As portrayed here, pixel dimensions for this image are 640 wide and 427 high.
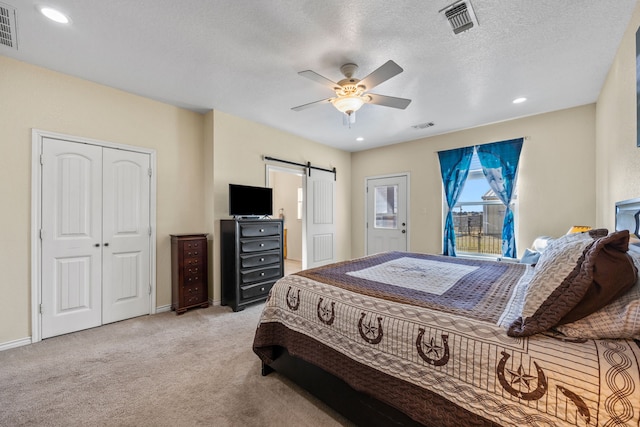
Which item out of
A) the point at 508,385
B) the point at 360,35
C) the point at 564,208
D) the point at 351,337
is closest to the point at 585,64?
the point at 564,208

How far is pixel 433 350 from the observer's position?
1.19m

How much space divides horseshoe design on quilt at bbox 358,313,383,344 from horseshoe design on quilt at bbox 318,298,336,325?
0.63 feet

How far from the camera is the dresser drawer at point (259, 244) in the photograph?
3.43 m

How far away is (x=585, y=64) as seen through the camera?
2447mm

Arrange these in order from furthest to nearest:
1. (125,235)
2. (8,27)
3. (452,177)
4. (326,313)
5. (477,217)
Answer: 1. (452,177)
2. (477,217)
3. (125,235)
4. (8,27)
5. (326,313)

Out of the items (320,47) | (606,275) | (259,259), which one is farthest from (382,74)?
(259,259)

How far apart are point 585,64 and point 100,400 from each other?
4.82 meters

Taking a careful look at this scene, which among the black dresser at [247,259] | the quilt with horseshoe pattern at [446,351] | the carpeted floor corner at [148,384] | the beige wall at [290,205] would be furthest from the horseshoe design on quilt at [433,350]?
the beige wall at [290,205]

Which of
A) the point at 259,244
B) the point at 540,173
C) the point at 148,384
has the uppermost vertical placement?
the point at 540,173

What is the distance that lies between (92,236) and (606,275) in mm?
4074

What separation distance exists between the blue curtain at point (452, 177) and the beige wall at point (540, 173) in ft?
0.35

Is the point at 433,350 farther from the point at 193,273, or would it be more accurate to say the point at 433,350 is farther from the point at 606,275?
the point at 193,273

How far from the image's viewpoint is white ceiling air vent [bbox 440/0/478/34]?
1.77 metres

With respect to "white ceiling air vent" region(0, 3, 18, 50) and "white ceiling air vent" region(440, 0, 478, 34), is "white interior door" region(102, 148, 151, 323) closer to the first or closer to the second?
"white ceiling air vent" region(0, 3, 18, 50)
